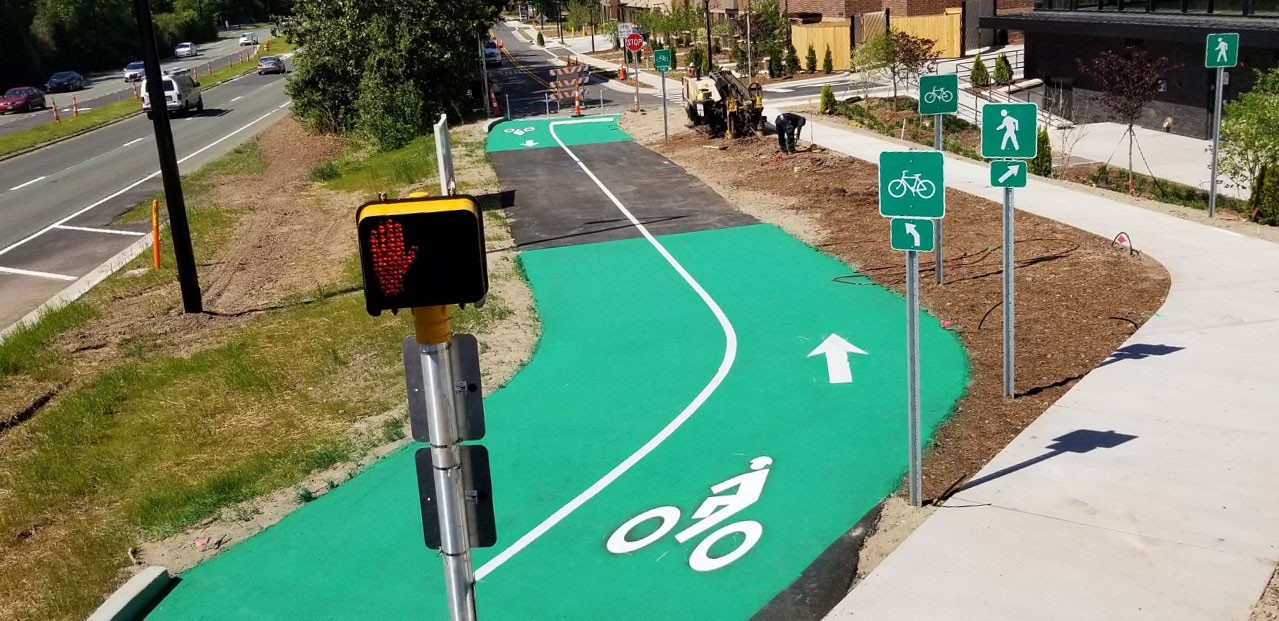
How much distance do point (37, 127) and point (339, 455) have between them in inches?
1812

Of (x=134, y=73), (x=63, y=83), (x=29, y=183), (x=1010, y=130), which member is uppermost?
(x=134, y=73)

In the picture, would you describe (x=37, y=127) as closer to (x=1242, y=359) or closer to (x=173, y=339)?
(x=173, y=339)

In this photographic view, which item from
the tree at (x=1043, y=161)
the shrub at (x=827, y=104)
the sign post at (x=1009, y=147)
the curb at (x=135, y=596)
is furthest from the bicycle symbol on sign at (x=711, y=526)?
the shrub at (x=827, y=104)

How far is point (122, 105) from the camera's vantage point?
5731cm

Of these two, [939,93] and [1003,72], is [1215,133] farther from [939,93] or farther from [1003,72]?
[1003,72]

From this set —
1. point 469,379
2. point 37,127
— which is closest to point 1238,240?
point 469,379

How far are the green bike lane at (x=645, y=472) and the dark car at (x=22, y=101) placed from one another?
179ft

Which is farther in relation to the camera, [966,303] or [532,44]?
[532,44]

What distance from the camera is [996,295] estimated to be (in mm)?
14750

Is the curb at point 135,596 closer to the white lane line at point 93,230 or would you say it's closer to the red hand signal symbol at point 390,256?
the red hand signal symbol at point 390,256

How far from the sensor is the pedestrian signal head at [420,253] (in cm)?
421

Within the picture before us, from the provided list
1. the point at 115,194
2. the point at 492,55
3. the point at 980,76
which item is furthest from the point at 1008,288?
the point at 492,55

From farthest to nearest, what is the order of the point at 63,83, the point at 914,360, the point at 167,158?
the point at 63,83
the point at 167,158
the point at 914,360

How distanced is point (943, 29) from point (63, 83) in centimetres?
5419
